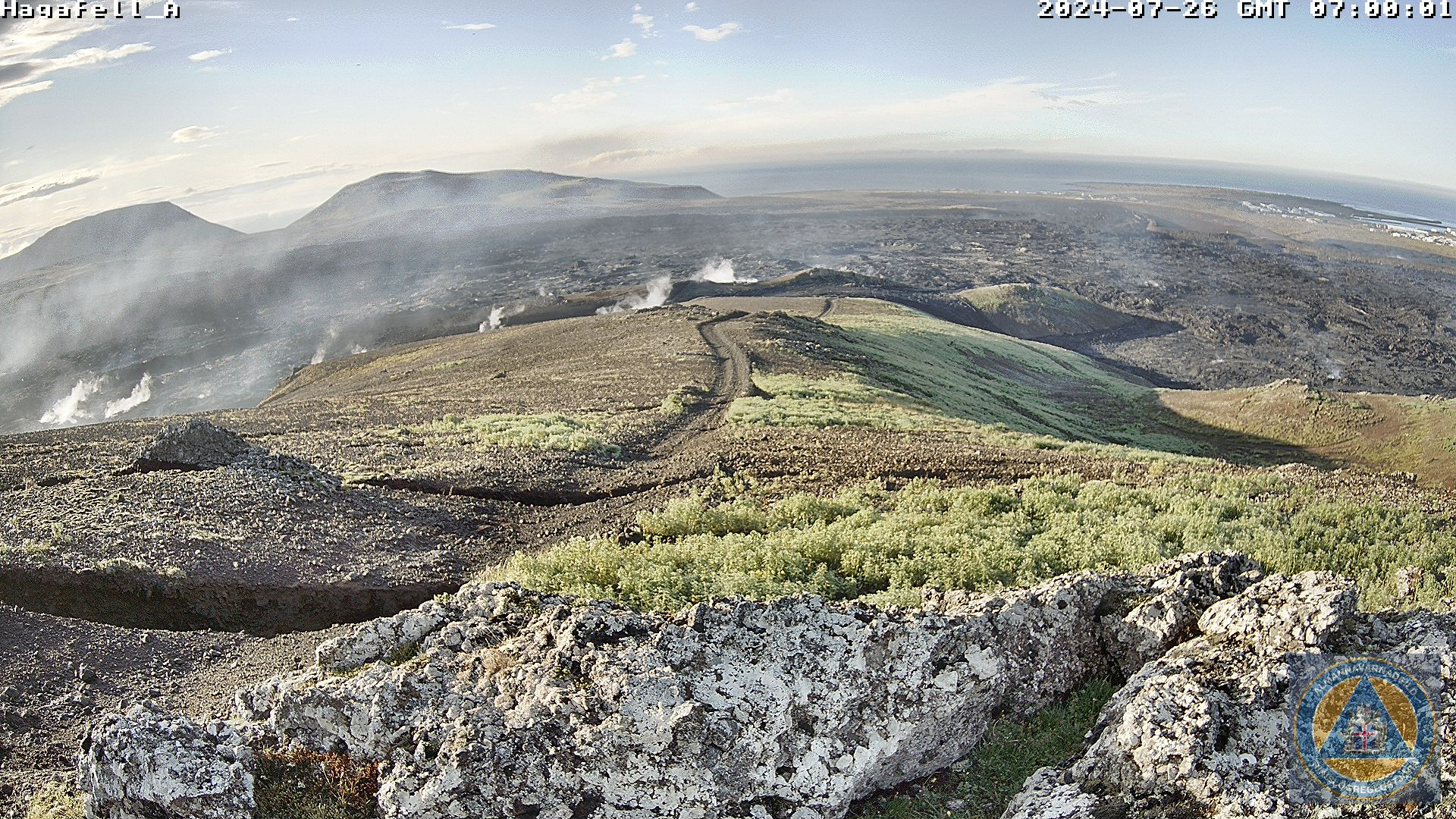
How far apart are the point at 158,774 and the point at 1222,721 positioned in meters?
7.44

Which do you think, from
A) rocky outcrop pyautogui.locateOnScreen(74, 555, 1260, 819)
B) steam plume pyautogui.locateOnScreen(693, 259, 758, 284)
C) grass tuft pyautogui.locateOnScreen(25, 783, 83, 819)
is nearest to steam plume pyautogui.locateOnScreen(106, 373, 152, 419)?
steam plume pyautogui.locateOnScreen(693, 259, 758, 284)

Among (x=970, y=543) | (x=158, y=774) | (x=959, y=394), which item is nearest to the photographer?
(x=158, y=774)

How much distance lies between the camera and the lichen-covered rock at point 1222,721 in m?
4.70

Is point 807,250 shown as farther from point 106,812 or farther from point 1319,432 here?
point 106,812

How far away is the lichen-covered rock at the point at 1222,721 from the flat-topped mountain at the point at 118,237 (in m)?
150

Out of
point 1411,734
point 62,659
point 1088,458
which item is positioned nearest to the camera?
point 1411,734

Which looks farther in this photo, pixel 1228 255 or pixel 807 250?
pixel 807 250

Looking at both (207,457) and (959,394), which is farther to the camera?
(959,394)

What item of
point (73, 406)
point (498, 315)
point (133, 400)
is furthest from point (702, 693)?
point (73, 406)

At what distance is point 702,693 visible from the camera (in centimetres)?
560

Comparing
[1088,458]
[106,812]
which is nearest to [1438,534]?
[1088,458]

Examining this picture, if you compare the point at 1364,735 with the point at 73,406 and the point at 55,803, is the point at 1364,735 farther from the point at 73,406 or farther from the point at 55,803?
the point at 73,406

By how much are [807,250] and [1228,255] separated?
189ft

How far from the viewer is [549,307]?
60656mm
